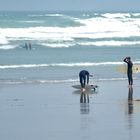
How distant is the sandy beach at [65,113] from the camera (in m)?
15.9

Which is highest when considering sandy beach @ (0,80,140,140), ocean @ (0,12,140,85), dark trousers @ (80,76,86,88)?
ocean @ (0,12,140,85)

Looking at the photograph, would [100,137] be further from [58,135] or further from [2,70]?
[2,70]

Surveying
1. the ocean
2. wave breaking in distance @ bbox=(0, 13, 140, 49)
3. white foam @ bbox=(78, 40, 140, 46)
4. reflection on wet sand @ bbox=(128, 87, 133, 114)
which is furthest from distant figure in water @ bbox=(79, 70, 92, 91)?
white foam @ bbox=(78, 40, 140, 46)

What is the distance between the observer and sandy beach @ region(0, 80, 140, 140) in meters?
15.9

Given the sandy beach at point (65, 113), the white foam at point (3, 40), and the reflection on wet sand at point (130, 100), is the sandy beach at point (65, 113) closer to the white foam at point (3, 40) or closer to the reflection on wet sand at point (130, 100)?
the reflection on wet sand at point (130, 100)

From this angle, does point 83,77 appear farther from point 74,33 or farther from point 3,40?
point 74,33

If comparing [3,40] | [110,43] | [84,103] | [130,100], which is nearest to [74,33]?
[110,43]

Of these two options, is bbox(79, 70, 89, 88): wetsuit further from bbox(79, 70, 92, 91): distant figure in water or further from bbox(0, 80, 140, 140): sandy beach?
bbox(0, 80, 140, 140): sandy beach

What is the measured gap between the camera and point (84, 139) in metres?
15.2

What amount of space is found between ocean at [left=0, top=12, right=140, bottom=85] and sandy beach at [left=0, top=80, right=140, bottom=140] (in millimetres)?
3057

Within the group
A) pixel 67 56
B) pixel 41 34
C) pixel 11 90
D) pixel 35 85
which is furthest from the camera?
pixel 41 34

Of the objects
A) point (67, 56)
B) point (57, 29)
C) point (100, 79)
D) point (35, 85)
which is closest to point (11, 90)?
point (35, 85)

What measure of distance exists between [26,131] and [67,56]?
25071 mm

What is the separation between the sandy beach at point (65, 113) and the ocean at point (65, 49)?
120 inches
